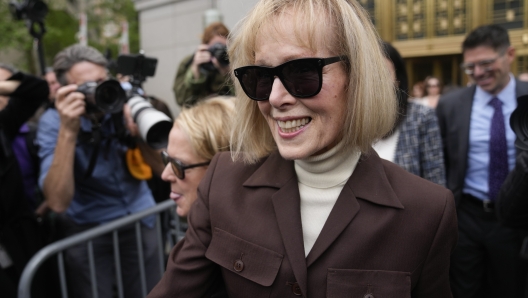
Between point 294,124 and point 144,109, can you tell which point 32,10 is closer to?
point 144,109

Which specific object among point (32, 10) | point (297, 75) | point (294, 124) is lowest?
point (294, 124)

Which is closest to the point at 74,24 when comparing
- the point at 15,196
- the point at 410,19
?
the point at 410,19

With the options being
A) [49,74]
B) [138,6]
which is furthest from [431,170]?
[138,6]

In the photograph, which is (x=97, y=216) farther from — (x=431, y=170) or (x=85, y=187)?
(x=431, y=170)

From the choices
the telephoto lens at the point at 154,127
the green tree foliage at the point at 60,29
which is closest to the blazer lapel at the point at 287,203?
the telephoto lens at the point at 154,127

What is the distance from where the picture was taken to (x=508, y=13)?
8.72 metres

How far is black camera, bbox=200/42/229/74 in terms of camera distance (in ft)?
10.8

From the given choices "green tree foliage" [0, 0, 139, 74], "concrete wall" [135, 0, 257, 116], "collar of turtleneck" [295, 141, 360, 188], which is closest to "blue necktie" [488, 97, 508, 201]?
"collar of turtleneck" [295, 141, 360, 188]

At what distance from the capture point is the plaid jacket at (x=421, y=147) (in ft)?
8.50

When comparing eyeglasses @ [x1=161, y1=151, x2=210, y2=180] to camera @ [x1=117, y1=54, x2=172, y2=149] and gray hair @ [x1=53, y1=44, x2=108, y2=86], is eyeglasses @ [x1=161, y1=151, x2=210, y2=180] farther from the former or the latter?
gray hair @ [x1=53, y1=44, x2=108, y2=86]

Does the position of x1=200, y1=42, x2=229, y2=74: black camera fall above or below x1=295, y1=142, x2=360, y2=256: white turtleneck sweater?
above

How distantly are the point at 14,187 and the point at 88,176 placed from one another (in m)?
0.46

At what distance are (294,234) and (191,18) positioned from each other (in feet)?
34.0

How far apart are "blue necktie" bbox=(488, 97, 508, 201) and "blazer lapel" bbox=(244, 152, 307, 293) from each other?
7.15 feet
